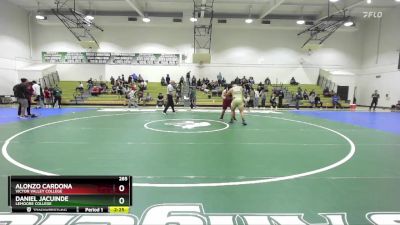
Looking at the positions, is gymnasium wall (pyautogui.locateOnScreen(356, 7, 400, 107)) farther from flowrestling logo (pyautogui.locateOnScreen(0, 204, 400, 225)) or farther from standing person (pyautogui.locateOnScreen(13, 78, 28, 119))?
standing person (pyautogui.locateOnScreen(13, 78, 28, 119))

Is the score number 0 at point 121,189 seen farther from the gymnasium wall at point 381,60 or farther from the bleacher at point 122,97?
the gymnasium wall at point 381,60

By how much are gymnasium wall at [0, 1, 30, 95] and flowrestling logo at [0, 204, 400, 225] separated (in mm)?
28892

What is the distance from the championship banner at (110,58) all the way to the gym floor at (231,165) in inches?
884

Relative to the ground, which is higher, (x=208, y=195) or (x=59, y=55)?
(x=59, y=55)

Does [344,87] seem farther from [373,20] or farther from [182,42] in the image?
[182,42]

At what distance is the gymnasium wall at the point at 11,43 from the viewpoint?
25.6m

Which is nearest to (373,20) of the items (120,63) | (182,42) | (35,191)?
(182,42)

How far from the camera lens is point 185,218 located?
312 centimetres

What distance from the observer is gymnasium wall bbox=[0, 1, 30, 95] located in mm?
25573

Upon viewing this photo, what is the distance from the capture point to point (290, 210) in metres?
3.38

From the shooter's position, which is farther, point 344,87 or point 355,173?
point 344,87

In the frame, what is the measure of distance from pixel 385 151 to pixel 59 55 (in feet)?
106
